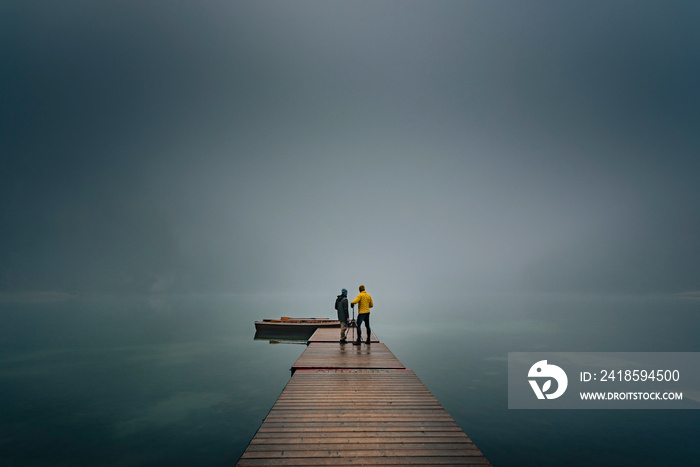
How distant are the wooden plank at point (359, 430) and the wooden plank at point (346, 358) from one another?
8.74 feet

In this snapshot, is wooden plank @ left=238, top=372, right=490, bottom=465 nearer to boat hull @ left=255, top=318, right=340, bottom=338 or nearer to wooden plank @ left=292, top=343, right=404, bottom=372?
wooden plank @ left=292, top=343, right=404, bottom=372

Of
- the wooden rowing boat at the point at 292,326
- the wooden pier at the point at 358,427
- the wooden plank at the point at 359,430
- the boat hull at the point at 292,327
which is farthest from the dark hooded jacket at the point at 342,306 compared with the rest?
the boat hull at the point at 292,327

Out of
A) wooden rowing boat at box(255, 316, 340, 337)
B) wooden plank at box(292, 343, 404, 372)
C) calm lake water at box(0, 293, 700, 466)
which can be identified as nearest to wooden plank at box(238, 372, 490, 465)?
wooden plank at box(292, 343, 404, 372)

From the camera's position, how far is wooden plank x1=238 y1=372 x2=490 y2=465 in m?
5.68

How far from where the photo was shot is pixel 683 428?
1375cm

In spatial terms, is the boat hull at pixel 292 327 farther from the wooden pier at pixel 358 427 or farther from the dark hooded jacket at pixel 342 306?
the wooden pier at pixel 358 427

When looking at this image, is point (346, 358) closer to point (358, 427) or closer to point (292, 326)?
point (358, 427)

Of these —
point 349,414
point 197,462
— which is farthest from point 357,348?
point 349,414

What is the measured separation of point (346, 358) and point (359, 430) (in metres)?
8.15

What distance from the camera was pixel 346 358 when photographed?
1484 cm

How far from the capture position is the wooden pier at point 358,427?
5695mm

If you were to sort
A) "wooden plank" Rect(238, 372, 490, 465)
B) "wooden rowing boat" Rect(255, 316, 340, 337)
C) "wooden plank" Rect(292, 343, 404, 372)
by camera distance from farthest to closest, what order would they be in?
1. "wooden rowing boat" Rect(255, 316, 340, 337)
2. "wooden plank" Rect(292, 343, 404, 372)
3. "wooden plank" Rect(238, 372, 490, 465)

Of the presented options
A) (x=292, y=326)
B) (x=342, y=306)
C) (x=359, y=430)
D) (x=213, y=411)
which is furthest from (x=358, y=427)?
(x=292, y=326)

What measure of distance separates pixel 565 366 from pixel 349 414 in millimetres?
22173
